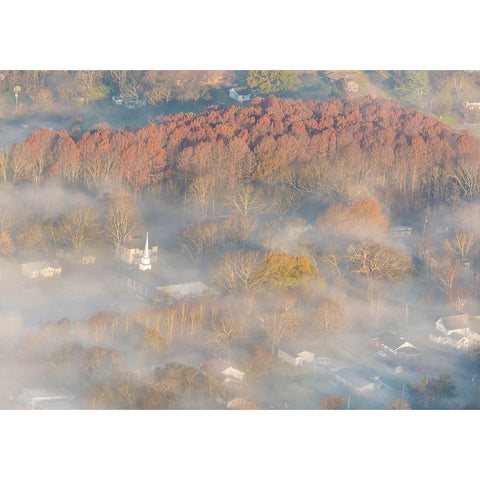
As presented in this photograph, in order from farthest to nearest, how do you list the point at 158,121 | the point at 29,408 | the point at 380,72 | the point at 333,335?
the point at 380,72 < the point at 158,121 < the point at 333,335 < the point at 29,408

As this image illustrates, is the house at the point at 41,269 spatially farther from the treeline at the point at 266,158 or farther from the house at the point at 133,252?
the treeline at the point at 266,158

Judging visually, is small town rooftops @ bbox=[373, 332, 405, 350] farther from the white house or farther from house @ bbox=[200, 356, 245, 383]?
the white house

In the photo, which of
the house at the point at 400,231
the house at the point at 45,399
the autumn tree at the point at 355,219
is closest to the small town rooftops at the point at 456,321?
the autumn tree at the point at 355,219

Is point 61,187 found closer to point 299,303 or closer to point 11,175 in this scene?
point 11,175

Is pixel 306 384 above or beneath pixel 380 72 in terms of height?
beneath

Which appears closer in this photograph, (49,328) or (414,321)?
(49,328)

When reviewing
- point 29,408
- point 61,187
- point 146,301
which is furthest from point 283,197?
point 29,408

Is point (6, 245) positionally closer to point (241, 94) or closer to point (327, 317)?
point (327, 317)
